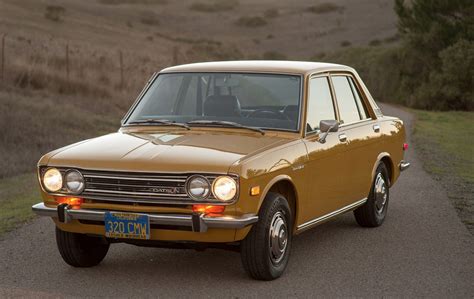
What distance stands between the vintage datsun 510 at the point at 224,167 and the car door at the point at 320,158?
13 millimetres

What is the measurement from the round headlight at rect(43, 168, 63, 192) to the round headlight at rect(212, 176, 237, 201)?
1258mm

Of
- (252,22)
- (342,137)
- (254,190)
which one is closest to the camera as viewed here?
(254,190)

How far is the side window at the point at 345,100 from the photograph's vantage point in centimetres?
906

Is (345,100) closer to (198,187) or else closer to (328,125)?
(328,125)

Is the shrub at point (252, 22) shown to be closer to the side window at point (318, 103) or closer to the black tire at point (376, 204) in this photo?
the black tire at point (376, 204)

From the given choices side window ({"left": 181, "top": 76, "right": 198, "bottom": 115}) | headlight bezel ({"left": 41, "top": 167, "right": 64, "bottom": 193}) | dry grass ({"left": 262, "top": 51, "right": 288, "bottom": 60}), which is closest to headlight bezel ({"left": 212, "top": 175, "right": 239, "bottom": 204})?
headlight bezel ({"left": 41, "top": 167, "right": 64, "bottom": 193})

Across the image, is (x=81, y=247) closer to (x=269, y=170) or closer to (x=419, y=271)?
(x=269, y=170)

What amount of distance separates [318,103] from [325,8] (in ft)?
354

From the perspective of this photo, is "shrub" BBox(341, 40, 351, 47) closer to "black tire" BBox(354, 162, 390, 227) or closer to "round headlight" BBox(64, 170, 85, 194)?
"black tire" BBox(354, 162, 390, 227)

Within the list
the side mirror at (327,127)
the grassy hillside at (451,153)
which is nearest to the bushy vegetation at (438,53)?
the grassy hillside at (451,153)

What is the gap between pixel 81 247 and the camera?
760 centimetres

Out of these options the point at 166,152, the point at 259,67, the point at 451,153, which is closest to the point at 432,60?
the point at 451,153

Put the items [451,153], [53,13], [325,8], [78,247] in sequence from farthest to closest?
[325,8]
[53,13]
[451,153]
[78,247]

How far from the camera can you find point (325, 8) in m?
115
